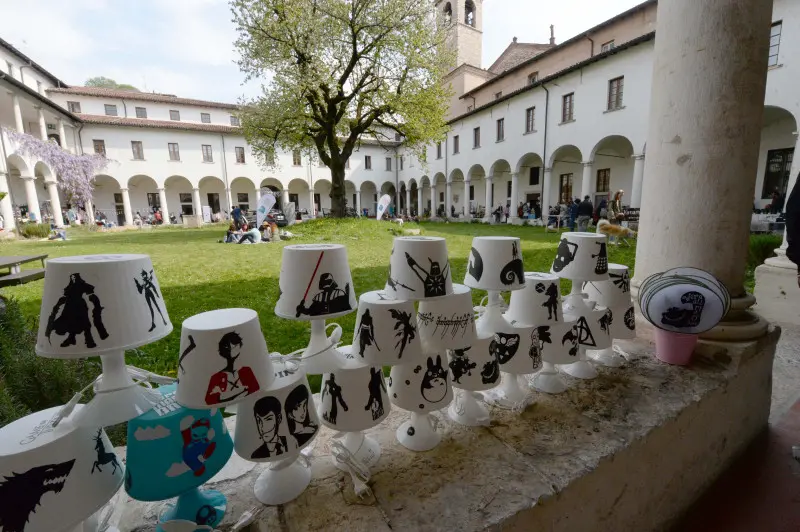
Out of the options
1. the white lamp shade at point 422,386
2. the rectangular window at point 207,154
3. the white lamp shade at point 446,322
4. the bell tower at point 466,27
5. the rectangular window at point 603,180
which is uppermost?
the bell tower at point 466,27

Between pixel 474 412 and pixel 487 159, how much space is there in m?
23.9

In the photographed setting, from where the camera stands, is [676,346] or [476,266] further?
[676,346]

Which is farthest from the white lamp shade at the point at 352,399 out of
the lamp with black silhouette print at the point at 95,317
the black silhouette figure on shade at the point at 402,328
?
the lamp with black silhouette print at the point at 95,317

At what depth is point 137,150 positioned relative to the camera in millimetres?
25281

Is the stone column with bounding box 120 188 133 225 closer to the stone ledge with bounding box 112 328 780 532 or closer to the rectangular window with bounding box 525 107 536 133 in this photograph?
the rectangular window with bounding box 525 107 536 133

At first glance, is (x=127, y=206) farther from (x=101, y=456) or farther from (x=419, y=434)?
(x=419, y=434)

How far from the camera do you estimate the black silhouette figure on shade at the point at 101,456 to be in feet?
2.84

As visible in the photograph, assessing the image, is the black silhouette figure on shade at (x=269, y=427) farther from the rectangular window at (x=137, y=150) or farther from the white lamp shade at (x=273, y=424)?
the rectangular window at (x=137, y=150)

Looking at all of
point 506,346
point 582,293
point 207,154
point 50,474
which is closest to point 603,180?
point 582,293

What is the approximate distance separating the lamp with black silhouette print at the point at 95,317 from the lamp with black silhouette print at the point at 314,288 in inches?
15.0

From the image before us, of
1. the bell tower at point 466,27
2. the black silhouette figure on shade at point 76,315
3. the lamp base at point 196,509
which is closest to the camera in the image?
the black silhouette figure on shade at point 76,315

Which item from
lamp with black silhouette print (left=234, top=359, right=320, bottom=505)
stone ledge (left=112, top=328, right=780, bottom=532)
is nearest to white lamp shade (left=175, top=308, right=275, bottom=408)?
lamp with black silhouette print (left=234, top=359, right=320, bottom=505)

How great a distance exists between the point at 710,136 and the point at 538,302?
1.47 metres

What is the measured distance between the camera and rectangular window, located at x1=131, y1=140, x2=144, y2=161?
25.1m
